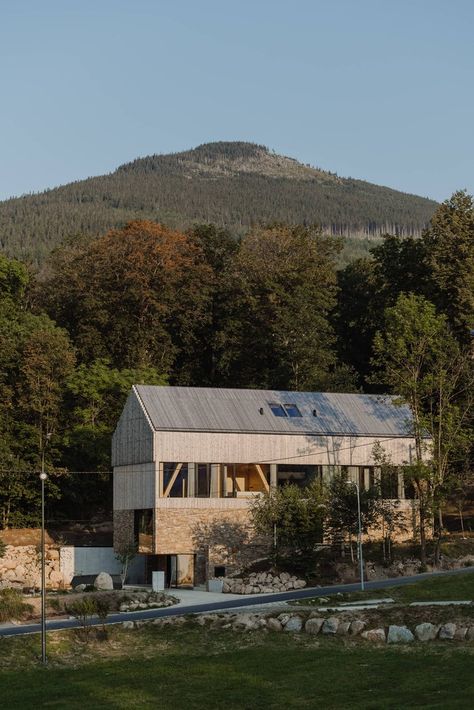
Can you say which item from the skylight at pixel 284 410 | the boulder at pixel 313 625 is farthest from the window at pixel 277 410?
the boulder at pixel 313 625

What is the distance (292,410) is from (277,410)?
3.40ft

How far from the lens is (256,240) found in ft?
329

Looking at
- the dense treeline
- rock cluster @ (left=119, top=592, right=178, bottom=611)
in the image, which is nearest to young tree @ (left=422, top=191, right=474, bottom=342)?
the dense treeline

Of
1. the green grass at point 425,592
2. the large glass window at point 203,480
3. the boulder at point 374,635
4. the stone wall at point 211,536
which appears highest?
the large glass window at point 203,480

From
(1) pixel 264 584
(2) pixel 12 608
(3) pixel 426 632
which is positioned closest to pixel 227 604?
(1) pixel 264 584

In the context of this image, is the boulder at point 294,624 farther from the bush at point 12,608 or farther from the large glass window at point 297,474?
the large glass window at point 297,474

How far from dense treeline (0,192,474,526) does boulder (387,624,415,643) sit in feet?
100

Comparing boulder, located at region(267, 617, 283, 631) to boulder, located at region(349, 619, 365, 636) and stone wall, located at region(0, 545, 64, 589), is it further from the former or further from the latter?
stone wall, located at region(0, 545, 64, 589)

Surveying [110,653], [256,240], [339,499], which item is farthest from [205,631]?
[256,240]

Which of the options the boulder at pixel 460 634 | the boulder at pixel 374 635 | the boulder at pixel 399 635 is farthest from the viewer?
the boulder at pixel 374 635

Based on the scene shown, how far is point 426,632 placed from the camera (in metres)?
40.7

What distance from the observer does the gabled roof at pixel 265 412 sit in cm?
6638

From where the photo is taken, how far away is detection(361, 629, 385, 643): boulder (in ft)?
135

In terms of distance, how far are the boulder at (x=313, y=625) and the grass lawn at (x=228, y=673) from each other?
735 mm
